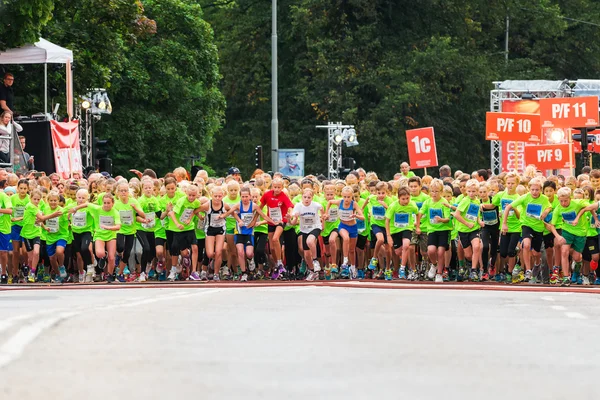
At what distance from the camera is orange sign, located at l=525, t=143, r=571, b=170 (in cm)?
3084

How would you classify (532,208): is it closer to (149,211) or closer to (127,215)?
(149,211)

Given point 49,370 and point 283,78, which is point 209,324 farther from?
point 283,78

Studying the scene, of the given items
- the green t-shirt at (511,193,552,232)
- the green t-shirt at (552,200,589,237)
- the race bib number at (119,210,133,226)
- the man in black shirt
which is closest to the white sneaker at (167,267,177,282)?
the race bib number at (119,210,133,226)

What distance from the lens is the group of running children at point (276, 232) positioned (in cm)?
2241

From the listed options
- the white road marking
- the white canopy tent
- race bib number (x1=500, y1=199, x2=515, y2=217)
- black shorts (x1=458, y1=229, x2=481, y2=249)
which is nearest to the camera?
the white road marking

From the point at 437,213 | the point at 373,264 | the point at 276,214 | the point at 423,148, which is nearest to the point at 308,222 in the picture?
the point at 276,214

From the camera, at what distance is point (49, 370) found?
29.6 ft

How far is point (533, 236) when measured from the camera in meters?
22.0

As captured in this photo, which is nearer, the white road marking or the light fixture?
the white road marking

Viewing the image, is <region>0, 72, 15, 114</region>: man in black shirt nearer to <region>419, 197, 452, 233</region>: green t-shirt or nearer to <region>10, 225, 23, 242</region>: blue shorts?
<region>10, 225, 23, 242</region>: blue shorts

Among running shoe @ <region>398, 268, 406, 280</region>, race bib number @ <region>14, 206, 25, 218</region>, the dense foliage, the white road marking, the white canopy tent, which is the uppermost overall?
the dense foliage

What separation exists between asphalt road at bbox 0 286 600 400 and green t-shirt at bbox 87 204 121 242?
6421 millimetres

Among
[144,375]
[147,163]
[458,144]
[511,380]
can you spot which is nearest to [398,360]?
[511,380]

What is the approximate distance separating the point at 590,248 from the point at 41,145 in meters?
12.5
